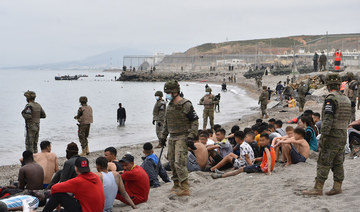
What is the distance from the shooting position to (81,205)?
5680 millimetres

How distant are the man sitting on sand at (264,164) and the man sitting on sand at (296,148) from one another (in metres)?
0.40

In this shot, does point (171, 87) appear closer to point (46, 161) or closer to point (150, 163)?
point (150, 163)

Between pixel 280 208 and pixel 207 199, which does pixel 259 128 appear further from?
pixel 280 208

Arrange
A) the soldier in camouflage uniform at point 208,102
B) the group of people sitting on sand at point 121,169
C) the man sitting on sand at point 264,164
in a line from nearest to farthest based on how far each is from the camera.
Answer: the group of people sitting on sand at point 121,169
the man sitting on sand at point 264,164
the soldier in camouflage uniform at point 208,102

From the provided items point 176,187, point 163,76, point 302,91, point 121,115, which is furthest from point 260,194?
point 163,76

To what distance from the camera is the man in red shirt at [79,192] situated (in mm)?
5496

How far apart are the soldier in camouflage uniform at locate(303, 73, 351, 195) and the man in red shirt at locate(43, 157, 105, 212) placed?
10.3 feet

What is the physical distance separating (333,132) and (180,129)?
242 cm

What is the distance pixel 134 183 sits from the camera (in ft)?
22.2

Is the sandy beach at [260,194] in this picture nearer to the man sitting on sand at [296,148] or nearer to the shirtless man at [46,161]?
the man sitting on sand at [296,148]

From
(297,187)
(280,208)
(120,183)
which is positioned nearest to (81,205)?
(120,183)

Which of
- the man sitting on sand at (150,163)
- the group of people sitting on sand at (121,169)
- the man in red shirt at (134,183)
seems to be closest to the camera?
the group of people sitting on sand at (121,169)

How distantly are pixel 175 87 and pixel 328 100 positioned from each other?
2.44m

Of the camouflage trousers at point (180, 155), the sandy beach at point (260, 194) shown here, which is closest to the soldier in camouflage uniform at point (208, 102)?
the sandy beach at point (260, 194)
